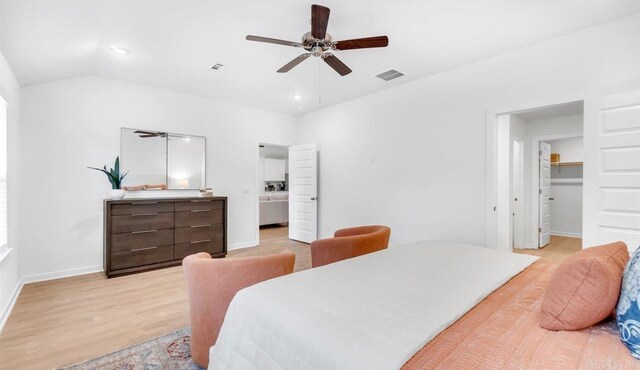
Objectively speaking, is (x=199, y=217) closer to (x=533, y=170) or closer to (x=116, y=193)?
(x=116, y=193)

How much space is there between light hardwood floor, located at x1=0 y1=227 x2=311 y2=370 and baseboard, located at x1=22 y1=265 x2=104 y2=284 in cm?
13

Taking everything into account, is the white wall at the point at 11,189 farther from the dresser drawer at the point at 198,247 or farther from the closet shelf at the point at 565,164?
the closet shelf at the point at 565,164

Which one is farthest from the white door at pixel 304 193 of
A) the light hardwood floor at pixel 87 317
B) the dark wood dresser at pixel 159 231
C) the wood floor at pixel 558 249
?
the wood floor at pixel 558 249

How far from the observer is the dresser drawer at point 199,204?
411cm

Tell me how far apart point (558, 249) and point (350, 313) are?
19.3 ft

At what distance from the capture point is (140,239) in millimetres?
3742

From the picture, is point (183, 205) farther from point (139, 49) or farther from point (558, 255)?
point (558, 255)

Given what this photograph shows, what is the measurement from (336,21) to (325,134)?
2937 millimetres

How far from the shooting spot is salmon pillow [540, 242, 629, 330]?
3.47ft

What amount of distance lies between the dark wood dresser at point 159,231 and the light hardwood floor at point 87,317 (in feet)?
0.75

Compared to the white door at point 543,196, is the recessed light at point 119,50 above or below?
above

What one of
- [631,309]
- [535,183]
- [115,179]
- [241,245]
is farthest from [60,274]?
[535,183]

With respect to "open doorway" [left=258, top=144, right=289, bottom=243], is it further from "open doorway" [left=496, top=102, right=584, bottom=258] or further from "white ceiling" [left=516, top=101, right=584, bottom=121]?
"white ceiling" [left=516, top=101, right=584, bottom=121]

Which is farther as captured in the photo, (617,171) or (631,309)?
(617,171)
